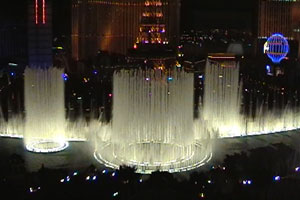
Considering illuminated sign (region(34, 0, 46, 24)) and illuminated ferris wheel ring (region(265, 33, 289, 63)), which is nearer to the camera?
illuminated sign (region(34, 0, 46, 24))

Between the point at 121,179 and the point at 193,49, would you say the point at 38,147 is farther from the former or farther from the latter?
the point at 193,49

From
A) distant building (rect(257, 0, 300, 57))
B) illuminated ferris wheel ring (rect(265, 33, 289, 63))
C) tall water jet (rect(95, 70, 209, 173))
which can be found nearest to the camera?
tall water jet (rect(95, 70, 209, 173))

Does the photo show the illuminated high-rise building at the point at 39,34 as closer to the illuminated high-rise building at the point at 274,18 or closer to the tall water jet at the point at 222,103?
the tall water jet at the point at 222,103

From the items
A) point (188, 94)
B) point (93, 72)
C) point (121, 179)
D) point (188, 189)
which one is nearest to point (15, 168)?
point (121, 179)

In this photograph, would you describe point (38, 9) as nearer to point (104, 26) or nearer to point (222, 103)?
point (104, 26)

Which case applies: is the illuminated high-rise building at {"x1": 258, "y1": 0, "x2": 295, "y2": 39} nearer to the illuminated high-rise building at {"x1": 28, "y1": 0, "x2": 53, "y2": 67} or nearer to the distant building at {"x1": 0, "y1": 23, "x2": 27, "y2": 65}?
the distant building at {"x1": 0, "y1": 23, "x2": 27, "y2": 65}

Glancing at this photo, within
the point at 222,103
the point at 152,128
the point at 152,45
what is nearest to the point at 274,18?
the point at 152,45

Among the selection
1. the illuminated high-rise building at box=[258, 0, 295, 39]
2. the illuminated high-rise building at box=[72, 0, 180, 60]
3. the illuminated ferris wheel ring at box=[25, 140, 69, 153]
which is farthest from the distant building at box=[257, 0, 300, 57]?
the illuminated ferris wheel ring at box=[25, 140, 69, 153]
